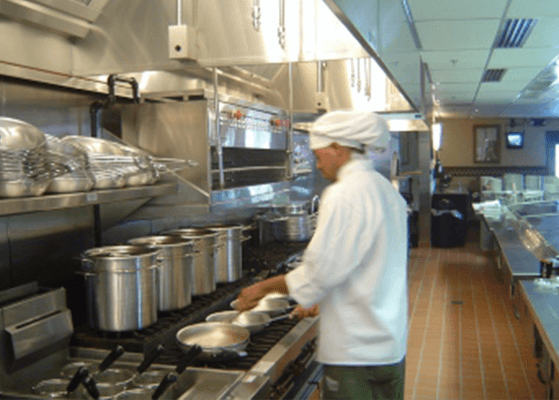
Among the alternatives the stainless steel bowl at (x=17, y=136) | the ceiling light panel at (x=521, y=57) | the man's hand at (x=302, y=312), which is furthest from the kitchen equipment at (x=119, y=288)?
the ceiling light panel at (x=521, y=57)

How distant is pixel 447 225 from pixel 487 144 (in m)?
5.26

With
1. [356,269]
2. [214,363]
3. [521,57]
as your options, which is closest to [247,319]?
[214,363]

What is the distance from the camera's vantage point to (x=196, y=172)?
2.81 m

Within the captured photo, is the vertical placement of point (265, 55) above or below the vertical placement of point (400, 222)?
above

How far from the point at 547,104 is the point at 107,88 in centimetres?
984

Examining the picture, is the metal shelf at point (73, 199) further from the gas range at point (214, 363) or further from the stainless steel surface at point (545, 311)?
the stainless steel surface at point (545, 311)

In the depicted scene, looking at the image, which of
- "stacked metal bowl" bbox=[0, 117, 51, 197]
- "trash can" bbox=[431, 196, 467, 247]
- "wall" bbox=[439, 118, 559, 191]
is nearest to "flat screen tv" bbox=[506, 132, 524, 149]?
"wall" bbox=[439, 118, 559, 191]

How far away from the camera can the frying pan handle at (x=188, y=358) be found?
1.93m

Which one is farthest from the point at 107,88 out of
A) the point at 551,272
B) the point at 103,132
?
the point at 551,272

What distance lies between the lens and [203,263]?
277 cm

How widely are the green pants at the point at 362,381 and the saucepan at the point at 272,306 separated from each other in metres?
0.58

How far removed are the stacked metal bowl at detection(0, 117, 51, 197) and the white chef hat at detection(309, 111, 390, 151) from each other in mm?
914

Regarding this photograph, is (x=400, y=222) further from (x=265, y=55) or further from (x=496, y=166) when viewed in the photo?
(x=496, y=166)

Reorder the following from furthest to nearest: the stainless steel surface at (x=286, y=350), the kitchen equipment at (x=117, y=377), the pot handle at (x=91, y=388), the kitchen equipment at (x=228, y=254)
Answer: the kitchen equipment at (x=228, y=254)
the stainless steel surface at (x=286, y=350)
the kitchen equipment at (x=117, y=377)
the pot handle at (x=91, y=388)
